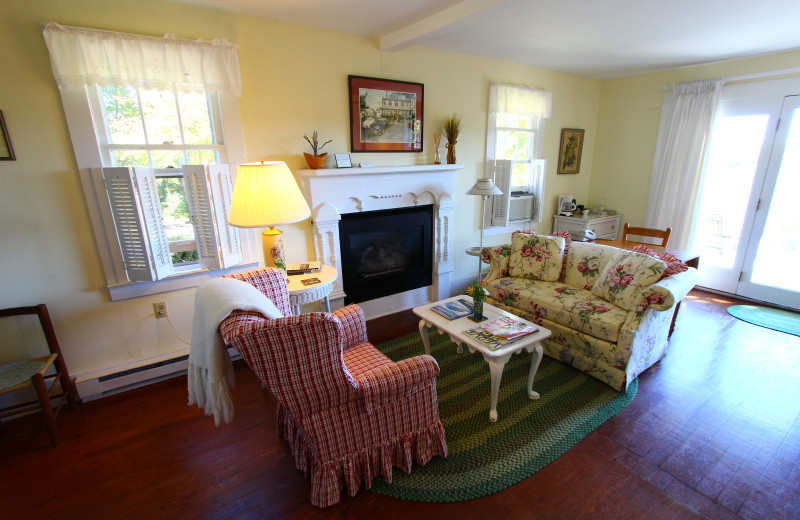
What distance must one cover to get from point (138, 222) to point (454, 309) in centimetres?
210

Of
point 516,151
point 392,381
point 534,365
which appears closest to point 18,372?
point 392,381

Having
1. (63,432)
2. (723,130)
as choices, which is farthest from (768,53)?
(63,432)

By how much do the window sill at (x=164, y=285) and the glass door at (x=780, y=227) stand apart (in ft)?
16.4

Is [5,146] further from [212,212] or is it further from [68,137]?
[212,212]

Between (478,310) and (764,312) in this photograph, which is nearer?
(478,310)

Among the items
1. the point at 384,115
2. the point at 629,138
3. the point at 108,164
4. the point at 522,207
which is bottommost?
the point at 522,207

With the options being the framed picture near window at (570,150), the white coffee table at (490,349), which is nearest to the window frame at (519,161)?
the framed picture near window at (570,150)

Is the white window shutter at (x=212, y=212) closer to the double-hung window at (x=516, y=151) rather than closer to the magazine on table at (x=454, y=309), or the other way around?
the magazine on table at (x=454, y=309)

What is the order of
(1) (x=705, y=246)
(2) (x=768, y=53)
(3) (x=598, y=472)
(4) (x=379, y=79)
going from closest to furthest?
(3) (x=598, y=472), (4) (x=379, y=79), (2) (x=768, y=53), (1) (x=705, y=246)

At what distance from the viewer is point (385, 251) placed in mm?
3412

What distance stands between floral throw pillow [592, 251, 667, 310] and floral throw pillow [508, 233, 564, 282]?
14.5 inches

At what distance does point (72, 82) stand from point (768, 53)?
560cm

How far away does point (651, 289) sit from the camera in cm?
220

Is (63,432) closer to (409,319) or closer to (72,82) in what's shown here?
(72,82)
